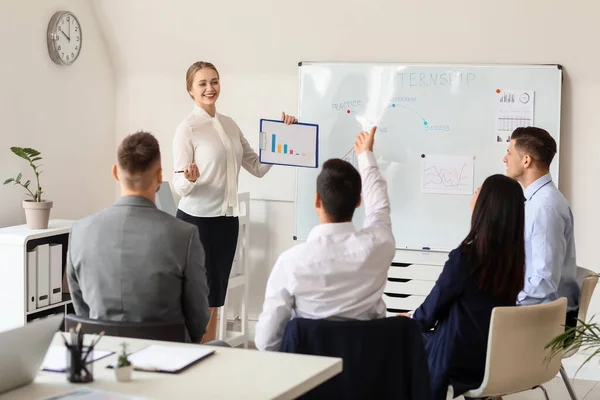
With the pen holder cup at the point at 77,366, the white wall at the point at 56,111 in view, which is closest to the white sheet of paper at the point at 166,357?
the pen holder cup at the point at 77,366

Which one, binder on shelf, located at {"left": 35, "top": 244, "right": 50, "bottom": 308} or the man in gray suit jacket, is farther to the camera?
binder on shelf, located at {"left": 35, "top": 244, "right": 50, "bottom": 308}

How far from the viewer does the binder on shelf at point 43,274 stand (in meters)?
4.39

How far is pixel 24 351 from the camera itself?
191 centimetres

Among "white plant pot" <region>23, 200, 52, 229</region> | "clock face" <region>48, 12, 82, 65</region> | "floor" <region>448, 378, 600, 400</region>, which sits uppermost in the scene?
"clock face" <region>48, 12, 82, 65</region>

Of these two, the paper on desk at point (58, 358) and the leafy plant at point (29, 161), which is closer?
the paper on desk at point (58, 358)

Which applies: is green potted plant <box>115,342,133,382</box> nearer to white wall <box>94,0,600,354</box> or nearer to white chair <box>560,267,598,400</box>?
white chair <box>560,267,598,400</box>

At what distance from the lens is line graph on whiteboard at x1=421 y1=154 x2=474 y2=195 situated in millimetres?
5043

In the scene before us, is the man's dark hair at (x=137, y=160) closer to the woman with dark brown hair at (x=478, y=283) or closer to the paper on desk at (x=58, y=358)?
the paper on desk at (x=58, y=358)

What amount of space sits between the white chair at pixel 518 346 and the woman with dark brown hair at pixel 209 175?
1674 mm

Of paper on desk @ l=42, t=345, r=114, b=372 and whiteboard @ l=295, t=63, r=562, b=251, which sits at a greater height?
whiteboard @ l=295, t=63, r=562, b=251

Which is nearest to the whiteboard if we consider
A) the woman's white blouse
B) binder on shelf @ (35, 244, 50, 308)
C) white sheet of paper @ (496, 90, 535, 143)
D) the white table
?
white sheet of paper @ (496, 90, 535, 143)

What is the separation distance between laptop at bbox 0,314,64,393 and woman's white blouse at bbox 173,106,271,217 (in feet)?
7.49

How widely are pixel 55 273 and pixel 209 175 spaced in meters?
1.00

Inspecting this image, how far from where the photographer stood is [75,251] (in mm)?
2723
